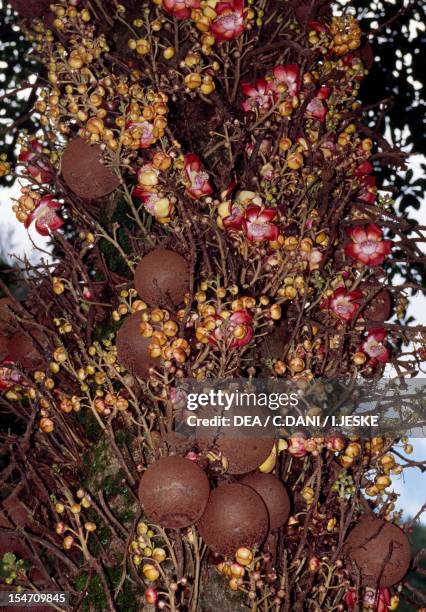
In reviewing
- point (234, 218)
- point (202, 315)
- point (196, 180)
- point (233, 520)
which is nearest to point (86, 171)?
point (196, 180)

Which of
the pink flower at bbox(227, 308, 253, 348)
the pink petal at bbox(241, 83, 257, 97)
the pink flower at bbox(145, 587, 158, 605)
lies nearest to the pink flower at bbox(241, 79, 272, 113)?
the pink petal at bbox(241, 83, 257, 97)

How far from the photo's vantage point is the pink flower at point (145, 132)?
161 cm

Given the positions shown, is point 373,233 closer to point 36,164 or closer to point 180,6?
point 180,6

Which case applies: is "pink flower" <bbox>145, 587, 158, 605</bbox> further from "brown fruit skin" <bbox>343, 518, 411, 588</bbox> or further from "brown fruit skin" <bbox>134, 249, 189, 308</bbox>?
"brown fruit skin" <bbox>134, 249, 189, 308</bbox>

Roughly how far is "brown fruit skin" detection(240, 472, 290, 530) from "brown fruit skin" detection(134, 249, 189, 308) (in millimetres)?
396

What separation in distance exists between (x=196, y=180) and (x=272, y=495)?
0.69 meters

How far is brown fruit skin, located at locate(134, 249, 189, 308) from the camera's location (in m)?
1.52

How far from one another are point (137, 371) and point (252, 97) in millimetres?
731

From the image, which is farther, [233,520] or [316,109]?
[316,109]

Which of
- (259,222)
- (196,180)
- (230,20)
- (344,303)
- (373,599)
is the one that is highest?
(230,20)

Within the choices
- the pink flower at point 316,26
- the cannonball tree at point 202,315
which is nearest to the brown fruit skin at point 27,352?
the cannonball tree at point 202,315

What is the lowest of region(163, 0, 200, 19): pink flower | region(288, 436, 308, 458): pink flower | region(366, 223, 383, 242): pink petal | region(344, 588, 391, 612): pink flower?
region(344, 588, 391, 612): pink flower

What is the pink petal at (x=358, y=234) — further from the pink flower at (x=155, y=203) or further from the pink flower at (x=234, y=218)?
the pink flower at (x=155, y=203)

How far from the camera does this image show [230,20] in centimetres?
172
